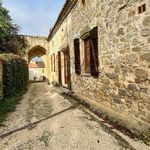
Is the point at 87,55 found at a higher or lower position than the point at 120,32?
lower

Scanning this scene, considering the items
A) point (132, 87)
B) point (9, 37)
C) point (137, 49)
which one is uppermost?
point (9, 37)

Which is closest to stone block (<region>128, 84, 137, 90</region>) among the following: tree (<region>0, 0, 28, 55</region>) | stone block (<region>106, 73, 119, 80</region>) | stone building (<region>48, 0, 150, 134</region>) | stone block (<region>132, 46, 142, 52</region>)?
stone building (<region>48, 0, 150, 134</region>)

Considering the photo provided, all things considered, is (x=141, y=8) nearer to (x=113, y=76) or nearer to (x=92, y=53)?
(x=113, y=76)

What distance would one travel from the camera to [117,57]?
200 inches

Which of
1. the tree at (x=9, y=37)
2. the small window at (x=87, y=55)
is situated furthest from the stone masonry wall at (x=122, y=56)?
the tree at (x=9, y=37)

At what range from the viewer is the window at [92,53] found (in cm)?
666

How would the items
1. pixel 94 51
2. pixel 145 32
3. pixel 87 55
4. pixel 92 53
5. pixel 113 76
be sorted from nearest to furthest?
pixel 145 32, pixel 113 76, pixel 94 51, pixel 92 53, pixel 87 55

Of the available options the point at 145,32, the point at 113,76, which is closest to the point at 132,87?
the point at 113,76

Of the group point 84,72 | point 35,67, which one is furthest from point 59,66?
point 35,67

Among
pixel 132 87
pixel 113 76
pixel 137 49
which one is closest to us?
pixel 137 49

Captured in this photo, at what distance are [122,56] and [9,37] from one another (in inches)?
610

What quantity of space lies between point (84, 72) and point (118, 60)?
3.23 metres

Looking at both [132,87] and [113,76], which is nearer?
[132,87]

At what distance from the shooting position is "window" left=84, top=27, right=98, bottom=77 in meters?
6.66
